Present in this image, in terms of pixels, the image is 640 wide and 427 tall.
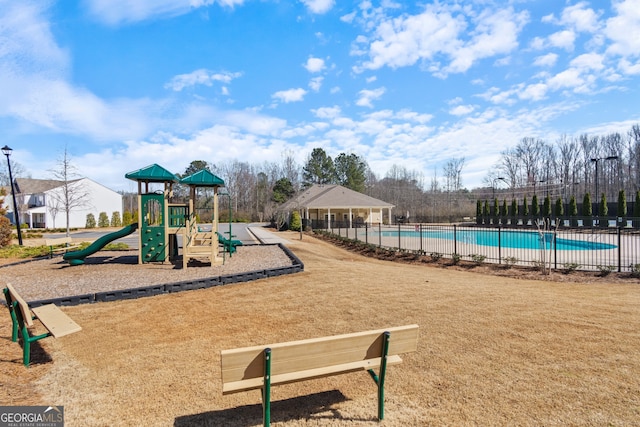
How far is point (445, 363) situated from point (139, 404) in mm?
3234

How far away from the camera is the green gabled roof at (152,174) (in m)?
12.3

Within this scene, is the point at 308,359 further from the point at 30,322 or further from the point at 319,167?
the point at 319,167

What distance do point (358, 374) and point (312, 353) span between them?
1.37 meters

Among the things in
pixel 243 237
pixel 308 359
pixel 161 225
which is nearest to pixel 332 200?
pixel 243 237

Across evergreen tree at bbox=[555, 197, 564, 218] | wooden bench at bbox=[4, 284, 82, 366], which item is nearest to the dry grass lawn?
wooden bench at bbox=[4, 284, 82, 366]

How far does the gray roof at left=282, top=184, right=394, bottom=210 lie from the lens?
38125 mm

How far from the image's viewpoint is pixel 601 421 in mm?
2934

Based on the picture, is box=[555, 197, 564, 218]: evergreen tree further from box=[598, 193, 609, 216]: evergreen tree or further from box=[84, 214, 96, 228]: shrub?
box=[84, 214, 96, 228]: shrub

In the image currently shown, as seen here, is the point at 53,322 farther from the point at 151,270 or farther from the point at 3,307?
the point at 151,270

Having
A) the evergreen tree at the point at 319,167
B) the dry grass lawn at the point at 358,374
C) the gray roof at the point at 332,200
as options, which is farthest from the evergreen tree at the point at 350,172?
the dry grass lawn at the point at 358,374

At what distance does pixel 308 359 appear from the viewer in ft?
9.69

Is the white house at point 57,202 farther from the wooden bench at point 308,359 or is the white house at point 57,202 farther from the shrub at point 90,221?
the wooden bench at point 308,359

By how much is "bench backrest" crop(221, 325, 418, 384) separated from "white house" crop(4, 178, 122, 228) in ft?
149

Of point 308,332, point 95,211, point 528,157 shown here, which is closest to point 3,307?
point 308,332
